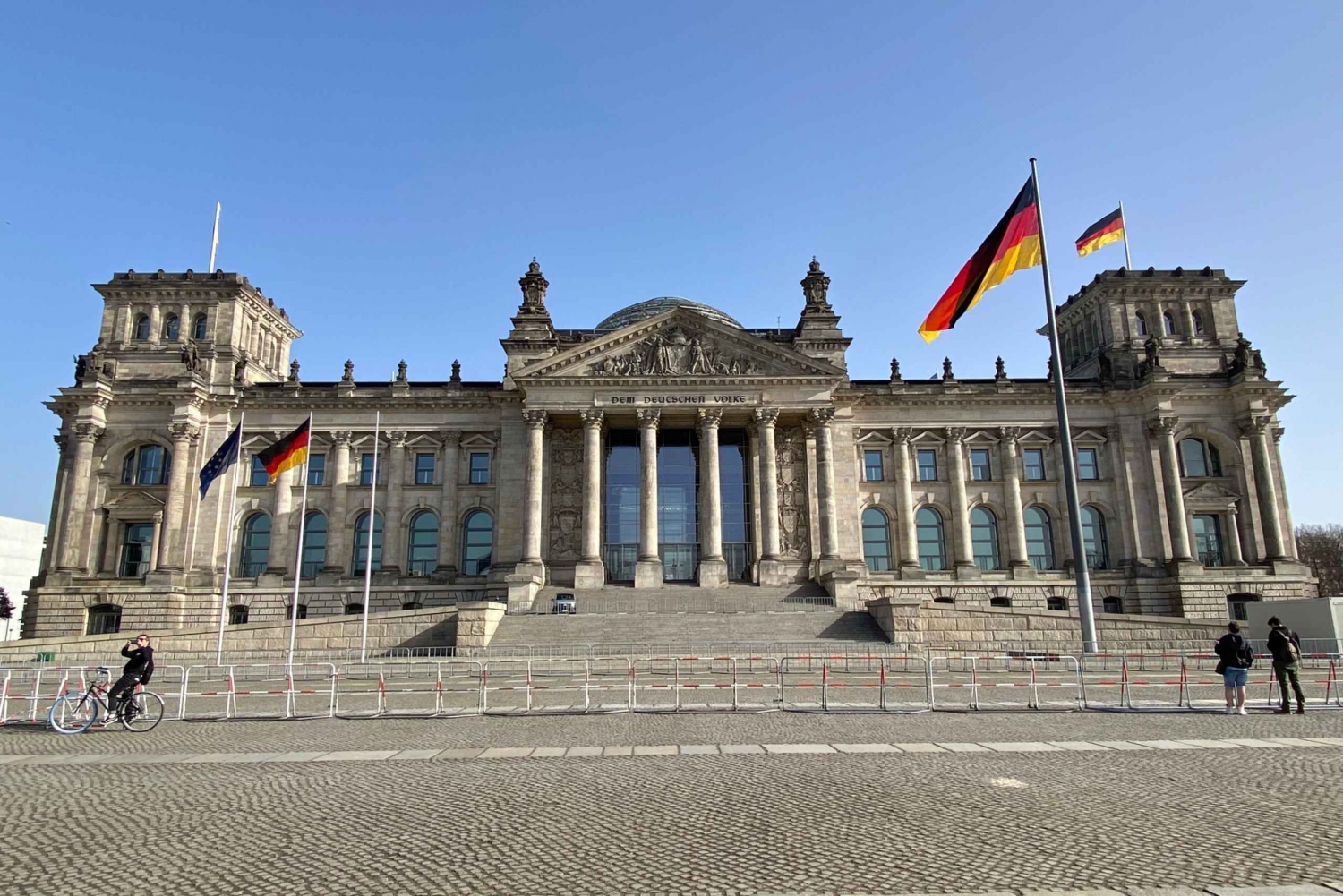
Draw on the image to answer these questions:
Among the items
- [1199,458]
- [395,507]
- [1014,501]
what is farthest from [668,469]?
[1199,458]

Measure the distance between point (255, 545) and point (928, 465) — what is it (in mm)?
45449

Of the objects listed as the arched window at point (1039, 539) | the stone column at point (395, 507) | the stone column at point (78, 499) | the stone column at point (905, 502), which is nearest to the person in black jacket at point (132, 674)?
the stone column at point (395, 507)

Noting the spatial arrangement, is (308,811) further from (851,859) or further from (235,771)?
(851,859)

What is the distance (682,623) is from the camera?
134ft

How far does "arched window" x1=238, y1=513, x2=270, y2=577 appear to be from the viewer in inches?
2165

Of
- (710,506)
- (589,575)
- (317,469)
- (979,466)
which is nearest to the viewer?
(589,575)

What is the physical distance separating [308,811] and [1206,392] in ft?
202

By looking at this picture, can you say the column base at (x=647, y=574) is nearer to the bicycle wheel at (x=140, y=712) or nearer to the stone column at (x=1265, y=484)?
the bicycle wheel at (x=140, y=712)

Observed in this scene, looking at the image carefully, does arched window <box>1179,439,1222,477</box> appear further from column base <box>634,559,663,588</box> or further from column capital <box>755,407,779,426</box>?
column base <box>634,559,663,588</box>

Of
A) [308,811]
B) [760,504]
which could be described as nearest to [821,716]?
[308,811]

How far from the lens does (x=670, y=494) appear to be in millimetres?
55562

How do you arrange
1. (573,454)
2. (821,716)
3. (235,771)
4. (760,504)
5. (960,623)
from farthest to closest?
(573,454) < (760,504) < (960,623) < (821,716) < (235,771)

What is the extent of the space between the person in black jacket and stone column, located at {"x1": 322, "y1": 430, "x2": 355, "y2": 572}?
37.2 meters

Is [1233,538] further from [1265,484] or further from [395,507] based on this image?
[395,507]
